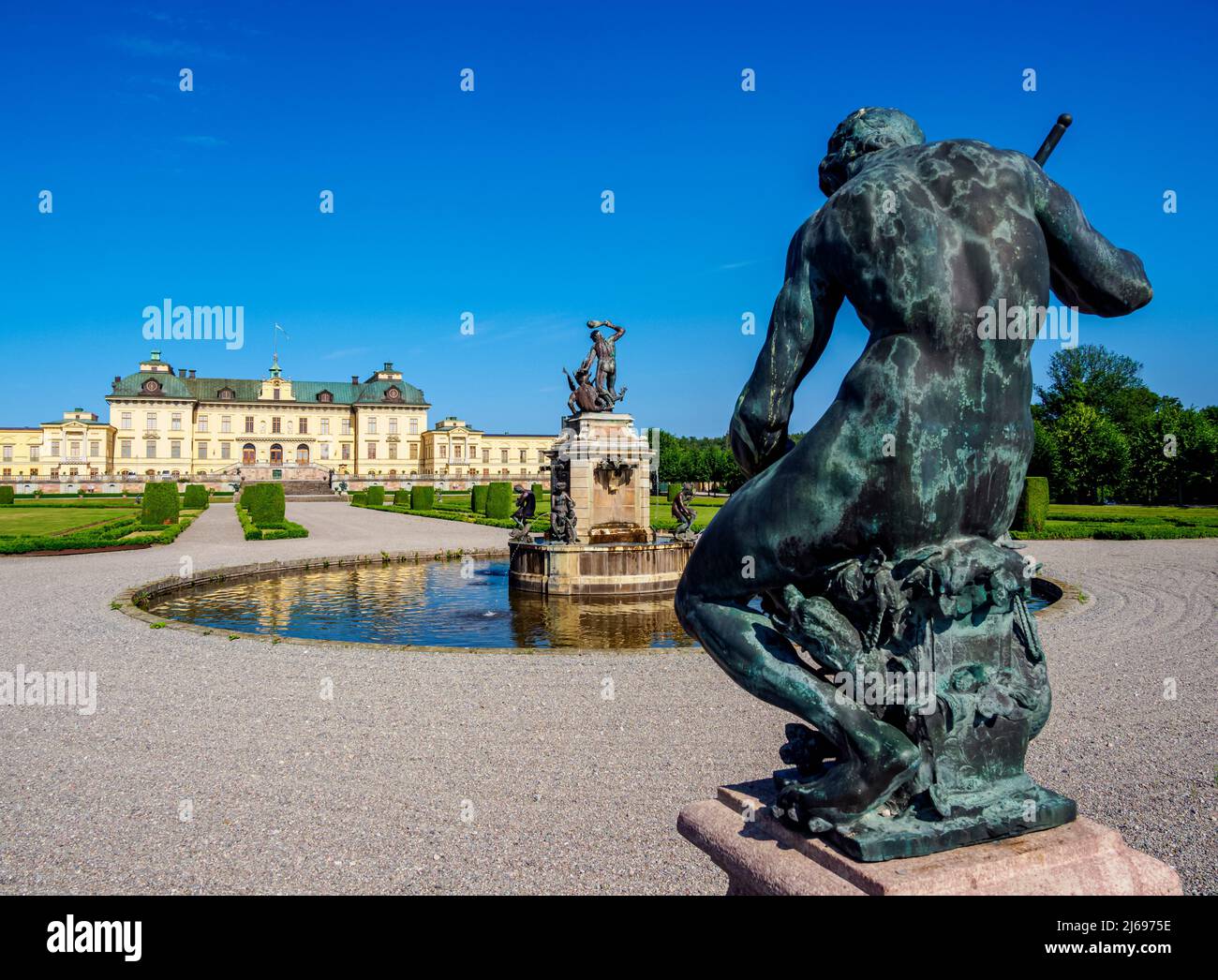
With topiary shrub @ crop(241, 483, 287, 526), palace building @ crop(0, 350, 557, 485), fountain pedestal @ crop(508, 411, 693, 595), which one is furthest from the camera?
palace building @ crop(0, 350, 557, 485)

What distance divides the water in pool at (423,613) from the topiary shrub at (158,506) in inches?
571

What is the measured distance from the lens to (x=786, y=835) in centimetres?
251

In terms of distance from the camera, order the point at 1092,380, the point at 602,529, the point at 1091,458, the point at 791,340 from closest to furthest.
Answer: the point at 791,340, the point at 602,529, the point at 1091,458, the point at 1092,380

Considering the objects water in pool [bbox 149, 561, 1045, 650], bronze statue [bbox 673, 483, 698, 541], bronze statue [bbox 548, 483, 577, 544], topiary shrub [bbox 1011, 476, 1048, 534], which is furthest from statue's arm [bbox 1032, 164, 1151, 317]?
topiary shrub [bbox 1011, 476, 1048, 534]

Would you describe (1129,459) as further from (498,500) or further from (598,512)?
→ (598,512)

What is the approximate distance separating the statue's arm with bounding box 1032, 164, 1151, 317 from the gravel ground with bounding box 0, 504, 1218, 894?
9.76 feet

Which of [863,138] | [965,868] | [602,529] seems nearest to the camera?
[965,868]

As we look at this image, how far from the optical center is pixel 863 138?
2.76 m

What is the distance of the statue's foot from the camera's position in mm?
2332

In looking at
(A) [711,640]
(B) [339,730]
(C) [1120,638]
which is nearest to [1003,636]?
(A) [711,640]

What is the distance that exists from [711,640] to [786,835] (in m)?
0.60

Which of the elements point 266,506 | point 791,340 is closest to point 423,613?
point 791,340

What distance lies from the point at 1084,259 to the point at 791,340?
911 mm

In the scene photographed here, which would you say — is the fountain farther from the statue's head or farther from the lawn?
the lawn
